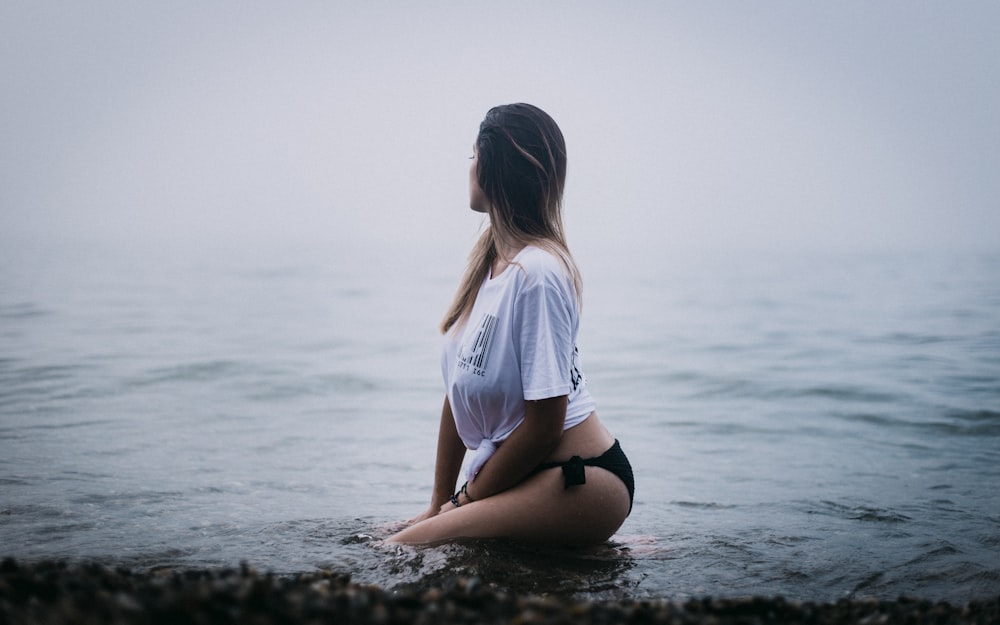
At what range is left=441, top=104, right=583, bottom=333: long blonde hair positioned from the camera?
3844 mm

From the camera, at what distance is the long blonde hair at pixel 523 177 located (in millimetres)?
3844

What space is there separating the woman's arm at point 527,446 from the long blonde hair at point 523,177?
1.84 ft

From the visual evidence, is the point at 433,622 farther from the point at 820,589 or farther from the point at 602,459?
the point at 820,589

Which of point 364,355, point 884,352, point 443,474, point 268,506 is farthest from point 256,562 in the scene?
point 884,352

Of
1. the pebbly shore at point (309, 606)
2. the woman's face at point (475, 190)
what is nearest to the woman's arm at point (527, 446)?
the pebbly shore at point (309, 606)

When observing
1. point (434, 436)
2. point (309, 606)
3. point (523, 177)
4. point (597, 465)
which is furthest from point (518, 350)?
point (434, 436)

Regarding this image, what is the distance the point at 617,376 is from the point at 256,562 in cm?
966

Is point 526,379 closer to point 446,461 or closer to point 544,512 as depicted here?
point 544,512

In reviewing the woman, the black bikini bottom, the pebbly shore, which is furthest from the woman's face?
the pebbly shore

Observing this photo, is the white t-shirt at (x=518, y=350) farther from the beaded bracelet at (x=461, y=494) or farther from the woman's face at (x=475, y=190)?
the woman's face at (x=475, y=190)

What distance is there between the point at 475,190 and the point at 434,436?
5488mm

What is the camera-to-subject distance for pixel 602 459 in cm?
385

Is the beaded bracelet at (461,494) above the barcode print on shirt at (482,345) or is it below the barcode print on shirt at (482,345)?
below

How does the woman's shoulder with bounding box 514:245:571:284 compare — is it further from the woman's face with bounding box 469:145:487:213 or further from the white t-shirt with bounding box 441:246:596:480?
the woman's face with bounding box 469:145:487:213
